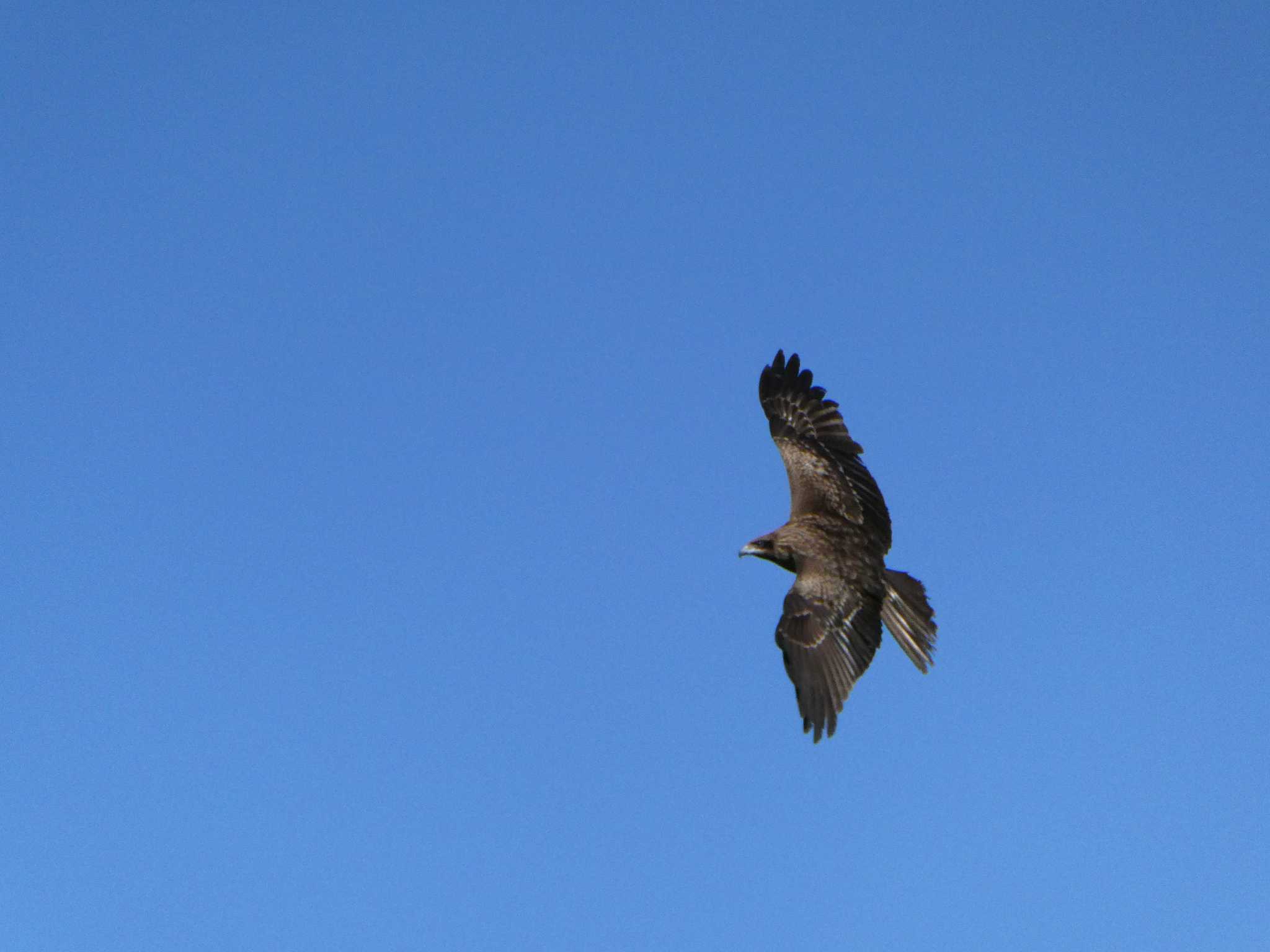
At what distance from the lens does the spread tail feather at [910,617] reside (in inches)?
493

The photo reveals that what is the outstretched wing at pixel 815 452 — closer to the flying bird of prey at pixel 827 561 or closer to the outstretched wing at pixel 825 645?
the flying bird of prey at pixel 827 561

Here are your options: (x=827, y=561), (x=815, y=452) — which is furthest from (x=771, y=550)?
(x=815, y=452)

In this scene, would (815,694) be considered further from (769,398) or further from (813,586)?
(769,398)

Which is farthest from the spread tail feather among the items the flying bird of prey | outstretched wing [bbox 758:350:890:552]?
outstretched wing [bbox 758:350:890:552]

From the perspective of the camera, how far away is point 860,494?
579 inches

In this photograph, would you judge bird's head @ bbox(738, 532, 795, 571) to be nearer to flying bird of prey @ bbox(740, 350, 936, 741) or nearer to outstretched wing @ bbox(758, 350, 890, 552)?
flying bird of prey @ bbox(740, 350, 936, 741)

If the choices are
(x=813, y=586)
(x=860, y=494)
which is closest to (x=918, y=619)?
(x=813, y=586)

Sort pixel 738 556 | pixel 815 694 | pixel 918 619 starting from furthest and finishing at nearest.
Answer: pixel 738 556 < pixel 918 619 < pixel 815 694

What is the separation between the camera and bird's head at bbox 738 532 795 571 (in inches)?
553

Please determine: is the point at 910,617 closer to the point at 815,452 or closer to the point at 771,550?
the point at 771,550

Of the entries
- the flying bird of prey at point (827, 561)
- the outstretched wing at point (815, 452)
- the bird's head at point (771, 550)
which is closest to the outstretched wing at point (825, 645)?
the flying bird of prey at point (827, 561)

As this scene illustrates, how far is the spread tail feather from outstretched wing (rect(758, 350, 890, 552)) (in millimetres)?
1022

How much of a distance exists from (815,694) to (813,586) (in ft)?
5.26

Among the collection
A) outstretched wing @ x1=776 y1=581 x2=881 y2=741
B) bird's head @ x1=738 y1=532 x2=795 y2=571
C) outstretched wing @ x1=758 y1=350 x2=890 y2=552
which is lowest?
outstretched wing @ x1=776 y1=581 x2=881 y2=741
